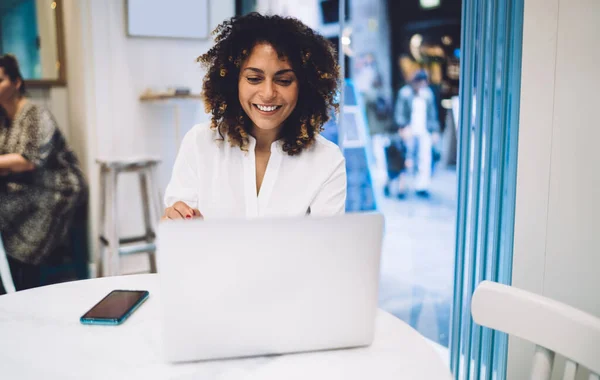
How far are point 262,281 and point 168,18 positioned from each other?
3.14 metres

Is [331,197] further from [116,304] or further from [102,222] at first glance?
[102,222]

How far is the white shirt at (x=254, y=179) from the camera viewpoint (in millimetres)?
1533

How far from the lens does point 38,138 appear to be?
2.98 m

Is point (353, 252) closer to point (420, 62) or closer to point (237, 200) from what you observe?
point (237, 200)

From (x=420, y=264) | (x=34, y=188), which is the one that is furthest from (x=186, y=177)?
(x=420, y=264)

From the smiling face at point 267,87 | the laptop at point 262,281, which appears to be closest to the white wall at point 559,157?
the smiling face at point 267,87

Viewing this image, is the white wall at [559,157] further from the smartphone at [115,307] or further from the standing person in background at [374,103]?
the standing person in background at [374,103]

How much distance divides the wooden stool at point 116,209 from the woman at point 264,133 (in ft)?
5.01

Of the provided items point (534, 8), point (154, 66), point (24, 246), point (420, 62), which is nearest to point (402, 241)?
Answer: point (154, 66)

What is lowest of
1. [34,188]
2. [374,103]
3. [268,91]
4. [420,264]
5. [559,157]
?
[420,264]

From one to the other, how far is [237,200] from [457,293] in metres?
0.89

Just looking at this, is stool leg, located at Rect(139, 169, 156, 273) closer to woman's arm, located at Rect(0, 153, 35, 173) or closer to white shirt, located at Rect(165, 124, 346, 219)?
woman's arm, located at Rect(0, 153, 35, 173)

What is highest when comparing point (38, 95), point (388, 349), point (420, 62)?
point (420, 62)

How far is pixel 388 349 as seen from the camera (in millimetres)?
897
